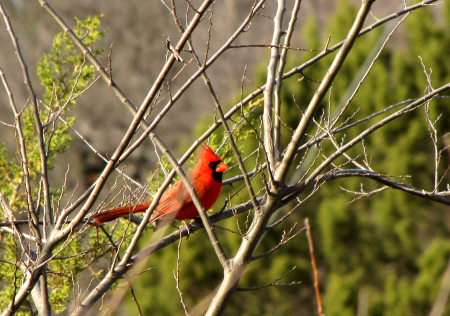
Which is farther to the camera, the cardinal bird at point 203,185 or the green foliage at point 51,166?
the cardinal bird at point 203,185

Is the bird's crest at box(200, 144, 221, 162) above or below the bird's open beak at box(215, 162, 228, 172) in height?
above

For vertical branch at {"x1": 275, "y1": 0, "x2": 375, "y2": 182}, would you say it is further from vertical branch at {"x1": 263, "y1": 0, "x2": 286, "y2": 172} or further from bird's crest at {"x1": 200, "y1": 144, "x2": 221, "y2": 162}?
bird's crest at {"x1": 200, "y1": 144, "x2": 221, "y2": 162}

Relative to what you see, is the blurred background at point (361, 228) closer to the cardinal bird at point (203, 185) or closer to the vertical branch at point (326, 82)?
the cardinal bird at point (203, 185)

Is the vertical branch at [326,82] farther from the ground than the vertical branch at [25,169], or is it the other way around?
the vertical branch at [25,169]

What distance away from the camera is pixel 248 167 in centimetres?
961

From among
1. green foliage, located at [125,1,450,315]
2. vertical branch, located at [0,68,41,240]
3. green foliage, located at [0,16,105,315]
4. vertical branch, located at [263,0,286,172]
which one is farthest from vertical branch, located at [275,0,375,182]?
green foliage, located at [125,1,450,315]

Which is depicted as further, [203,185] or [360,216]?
[360,216]

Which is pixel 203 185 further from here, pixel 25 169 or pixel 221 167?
pixel 25 169

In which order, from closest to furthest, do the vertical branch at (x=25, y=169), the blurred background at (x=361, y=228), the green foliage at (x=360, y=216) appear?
the vertical branch at (x=25, y=169) → the blurred background at (x=361, y=228) → the green foliage at (x=360, y=216)

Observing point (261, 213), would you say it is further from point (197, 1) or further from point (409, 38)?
point (197, 1)

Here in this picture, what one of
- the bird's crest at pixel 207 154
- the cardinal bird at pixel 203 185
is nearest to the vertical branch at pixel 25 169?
the cardinal bird at pixel 203 185

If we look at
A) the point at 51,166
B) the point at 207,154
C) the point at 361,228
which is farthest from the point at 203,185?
the point at 361,228

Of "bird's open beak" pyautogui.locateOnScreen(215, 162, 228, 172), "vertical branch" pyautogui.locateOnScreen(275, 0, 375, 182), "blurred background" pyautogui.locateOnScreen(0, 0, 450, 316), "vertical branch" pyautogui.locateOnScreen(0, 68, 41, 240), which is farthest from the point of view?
"blurred background" pyautogui.locateOnScreen(0, 0, 450, 316)

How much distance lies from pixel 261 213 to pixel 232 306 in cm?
918
